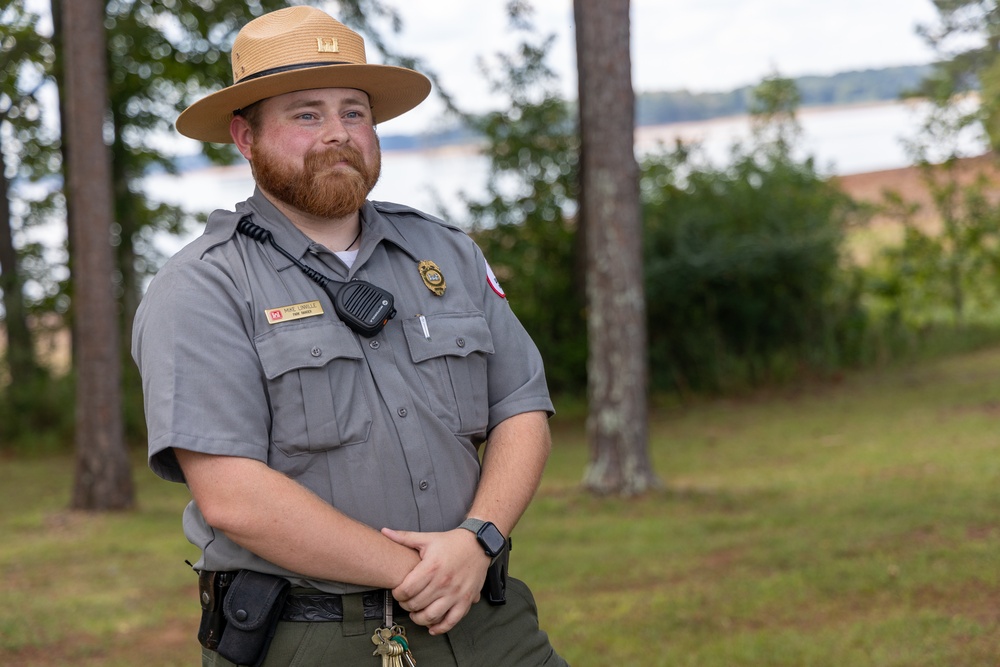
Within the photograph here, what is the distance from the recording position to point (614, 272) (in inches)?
343

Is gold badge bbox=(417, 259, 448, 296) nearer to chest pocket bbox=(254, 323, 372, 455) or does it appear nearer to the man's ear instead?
chest pocket bbox=(254, 323, 372, 455)

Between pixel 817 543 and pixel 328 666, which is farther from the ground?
pixel 328 666

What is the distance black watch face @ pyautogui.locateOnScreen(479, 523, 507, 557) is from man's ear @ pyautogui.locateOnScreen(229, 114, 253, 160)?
1.03 meters

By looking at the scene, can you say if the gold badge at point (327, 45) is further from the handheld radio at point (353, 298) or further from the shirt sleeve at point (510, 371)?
the shirt sleeve at point (510, 371)

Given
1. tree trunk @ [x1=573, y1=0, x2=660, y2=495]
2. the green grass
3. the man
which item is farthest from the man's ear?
A: tree trunk @ [x1=573, y1=0, x2=660, y2=495]

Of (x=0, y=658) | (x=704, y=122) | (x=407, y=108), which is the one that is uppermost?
(x=704, y=122)

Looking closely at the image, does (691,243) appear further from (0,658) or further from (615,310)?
(0,658)

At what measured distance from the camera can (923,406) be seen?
12242 mm

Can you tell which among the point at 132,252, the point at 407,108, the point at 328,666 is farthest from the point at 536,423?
the point at 132,252

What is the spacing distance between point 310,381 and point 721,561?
15.6 ft

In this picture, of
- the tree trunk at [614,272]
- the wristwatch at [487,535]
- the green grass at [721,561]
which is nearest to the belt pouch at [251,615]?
the wristwatch at [487,535]

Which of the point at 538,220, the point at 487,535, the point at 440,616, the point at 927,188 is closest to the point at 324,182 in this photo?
the point at 487,535

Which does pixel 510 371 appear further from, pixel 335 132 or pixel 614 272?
pixel 614 272

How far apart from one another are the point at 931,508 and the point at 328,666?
5.88 metres
